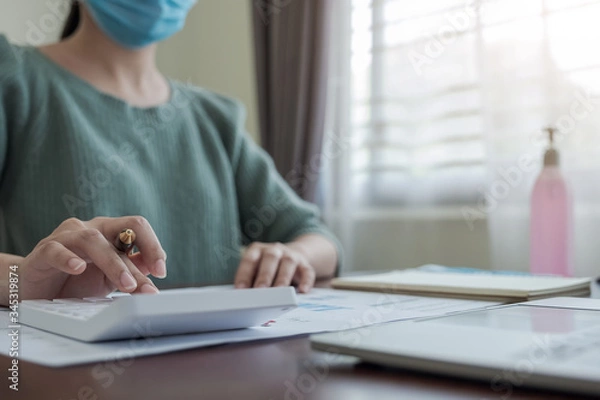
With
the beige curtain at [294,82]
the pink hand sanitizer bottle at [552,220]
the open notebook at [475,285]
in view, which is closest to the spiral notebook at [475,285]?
the open notebook at [475,285]

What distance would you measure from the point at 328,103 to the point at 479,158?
59cm

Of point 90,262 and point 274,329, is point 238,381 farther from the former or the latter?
point 90,262

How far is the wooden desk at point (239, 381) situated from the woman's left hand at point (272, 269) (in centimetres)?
42

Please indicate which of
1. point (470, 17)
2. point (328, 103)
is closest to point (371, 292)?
point (470, 17)

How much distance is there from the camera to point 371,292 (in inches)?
34.5

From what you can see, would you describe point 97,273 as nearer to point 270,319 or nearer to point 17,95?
point 270,319

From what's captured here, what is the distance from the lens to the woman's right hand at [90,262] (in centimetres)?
62

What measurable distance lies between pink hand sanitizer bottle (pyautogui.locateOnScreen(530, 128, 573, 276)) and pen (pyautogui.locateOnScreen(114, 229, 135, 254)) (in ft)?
2.35

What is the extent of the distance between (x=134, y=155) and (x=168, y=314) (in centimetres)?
88

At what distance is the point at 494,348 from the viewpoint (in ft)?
1.32

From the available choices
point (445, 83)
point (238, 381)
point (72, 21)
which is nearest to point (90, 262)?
point (238, 381)

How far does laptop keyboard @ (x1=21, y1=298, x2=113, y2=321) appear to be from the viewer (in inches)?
20.6

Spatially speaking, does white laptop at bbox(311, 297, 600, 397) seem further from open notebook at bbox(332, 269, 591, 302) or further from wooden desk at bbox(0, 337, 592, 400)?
open notebook at bbox(332, 269, 591, 302)

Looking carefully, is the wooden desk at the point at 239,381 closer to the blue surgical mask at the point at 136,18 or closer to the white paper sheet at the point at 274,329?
the white paper sheet at the point at 274,329
